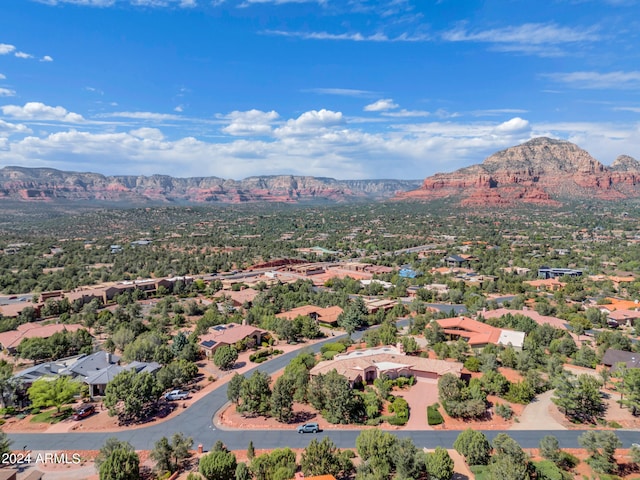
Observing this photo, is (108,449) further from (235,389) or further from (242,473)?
(235,389)

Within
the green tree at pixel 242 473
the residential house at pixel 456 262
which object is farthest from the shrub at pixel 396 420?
the residential house at pixel 456 262

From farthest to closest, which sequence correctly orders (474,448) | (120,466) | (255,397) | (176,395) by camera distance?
(176,395)
(255,397)
(474,448)
(120,466)

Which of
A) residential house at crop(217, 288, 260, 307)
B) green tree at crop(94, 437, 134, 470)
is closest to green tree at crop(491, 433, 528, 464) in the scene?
green tree at crop(94, 437, 134, 470)

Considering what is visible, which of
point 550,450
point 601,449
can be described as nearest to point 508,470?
point 550,450

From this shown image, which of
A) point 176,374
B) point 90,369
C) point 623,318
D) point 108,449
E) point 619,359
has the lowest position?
point 90,369

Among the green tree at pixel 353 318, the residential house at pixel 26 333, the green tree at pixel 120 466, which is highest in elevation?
the green tree at pixel 120 466

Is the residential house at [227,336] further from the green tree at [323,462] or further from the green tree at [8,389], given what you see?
the green tree at [323,462]

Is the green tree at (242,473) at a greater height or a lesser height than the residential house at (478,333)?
greater

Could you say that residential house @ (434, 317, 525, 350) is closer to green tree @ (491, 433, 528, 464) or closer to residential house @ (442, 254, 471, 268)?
green tree @ (491, 433, 528, 464)
